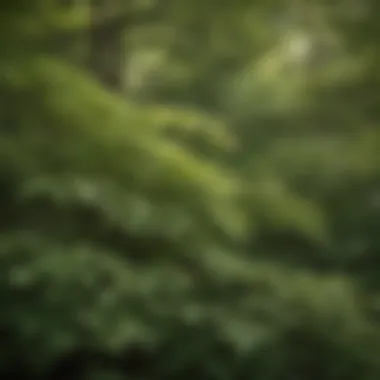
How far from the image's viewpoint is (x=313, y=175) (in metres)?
1.34

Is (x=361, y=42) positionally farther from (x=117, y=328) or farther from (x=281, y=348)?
(x=117, y=328)

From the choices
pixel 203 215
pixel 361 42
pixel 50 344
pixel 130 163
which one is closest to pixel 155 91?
pixel 130 163

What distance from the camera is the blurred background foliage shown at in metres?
1.32

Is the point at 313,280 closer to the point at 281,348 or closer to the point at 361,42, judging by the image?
the point at 281,348

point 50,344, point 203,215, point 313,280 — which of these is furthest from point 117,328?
point 313,280

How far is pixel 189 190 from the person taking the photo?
133 cm

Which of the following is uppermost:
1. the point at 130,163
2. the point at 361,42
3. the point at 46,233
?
the point at 361,42

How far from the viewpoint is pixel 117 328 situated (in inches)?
51.5

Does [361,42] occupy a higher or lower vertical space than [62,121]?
higher

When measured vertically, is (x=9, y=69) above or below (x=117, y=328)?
above

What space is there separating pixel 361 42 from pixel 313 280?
0.44 metres

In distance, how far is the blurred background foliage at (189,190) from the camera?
1316 millimetres

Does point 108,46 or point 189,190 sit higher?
point 108,46

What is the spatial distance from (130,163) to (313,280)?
40cm
